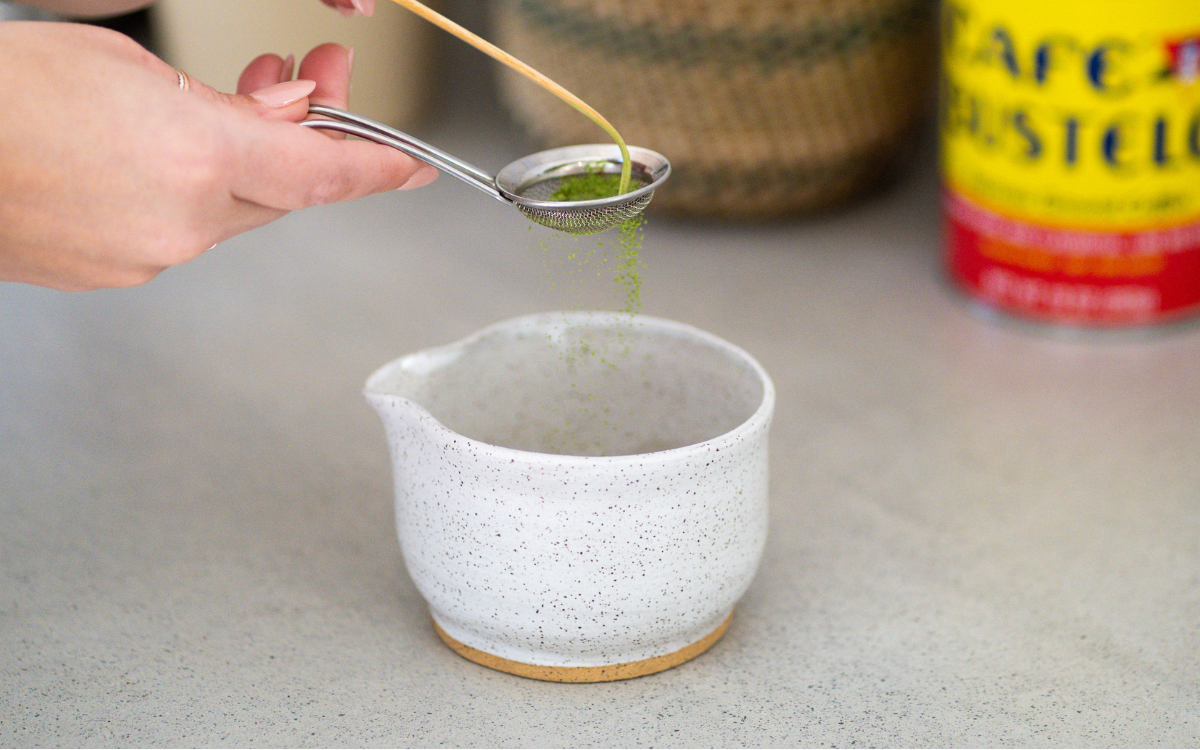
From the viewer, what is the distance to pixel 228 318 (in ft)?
3.58

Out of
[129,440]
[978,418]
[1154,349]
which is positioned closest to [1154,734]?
[978,418]

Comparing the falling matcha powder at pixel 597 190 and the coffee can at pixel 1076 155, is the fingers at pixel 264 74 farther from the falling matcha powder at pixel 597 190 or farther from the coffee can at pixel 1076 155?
the coffee can at pixel 1076 155

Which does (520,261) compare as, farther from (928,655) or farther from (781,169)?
(928,655)

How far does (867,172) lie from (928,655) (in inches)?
27.0

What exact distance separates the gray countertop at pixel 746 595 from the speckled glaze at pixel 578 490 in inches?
2.0

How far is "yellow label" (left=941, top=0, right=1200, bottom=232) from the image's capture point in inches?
36.8

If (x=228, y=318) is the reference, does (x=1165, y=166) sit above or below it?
above

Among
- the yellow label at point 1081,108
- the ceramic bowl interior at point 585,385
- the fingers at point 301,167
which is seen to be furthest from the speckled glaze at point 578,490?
the yellow label at point 1081,108

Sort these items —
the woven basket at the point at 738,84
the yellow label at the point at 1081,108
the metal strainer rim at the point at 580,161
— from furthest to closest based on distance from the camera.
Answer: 1. the woven basket at the point at 738,84
2. the yellow label at the point at 1081,108
3. the metal strainer rim at the point at 580,161

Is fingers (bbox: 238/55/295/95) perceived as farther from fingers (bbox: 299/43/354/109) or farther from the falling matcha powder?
the falling matcha powder

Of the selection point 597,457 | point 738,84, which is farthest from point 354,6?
point 738,84

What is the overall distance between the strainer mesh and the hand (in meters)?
0.11

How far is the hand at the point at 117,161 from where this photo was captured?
0.52 meters

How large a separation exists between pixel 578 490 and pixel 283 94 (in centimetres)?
24
